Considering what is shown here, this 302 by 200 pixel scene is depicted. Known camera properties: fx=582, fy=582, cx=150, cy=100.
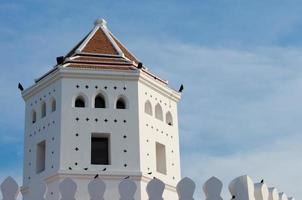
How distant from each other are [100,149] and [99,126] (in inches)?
28.6

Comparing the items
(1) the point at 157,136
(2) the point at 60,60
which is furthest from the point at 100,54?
(1) the point at 157,136

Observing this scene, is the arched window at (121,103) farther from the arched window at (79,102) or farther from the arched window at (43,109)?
the arched window at (43,109)

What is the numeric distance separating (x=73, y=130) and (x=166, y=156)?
3.26 meters

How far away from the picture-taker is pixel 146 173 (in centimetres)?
1755

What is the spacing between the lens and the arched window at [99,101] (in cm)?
1827

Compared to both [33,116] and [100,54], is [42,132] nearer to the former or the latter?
[33,116]

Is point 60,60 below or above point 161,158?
above

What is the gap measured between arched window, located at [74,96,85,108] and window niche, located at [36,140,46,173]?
156cm

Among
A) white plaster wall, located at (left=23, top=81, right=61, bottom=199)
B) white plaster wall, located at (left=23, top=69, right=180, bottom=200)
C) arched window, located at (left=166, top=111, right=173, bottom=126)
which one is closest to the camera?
white plaster wall, located at (left=23, top=69, right=180, bottom=200)

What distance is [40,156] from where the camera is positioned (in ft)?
61.3

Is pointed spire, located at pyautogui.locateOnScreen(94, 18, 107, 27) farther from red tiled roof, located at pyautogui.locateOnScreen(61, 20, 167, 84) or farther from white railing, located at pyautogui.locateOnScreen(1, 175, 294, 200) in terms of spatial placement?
white railing, located at pyautogui.locateOnScreen(1, 175, 294, 200)

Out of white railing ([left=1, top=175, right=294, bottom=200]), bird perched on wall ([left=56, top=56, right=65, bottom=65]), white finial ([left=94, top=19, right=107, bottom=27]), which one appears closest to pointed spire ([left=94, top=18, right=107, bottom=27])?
white finial ([left=94, top=19, right=107, bottom=27])

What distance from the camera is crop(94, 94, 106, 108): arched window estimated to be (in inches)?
719

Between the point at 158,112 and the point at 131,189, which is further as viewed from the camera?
the point at 158,112
